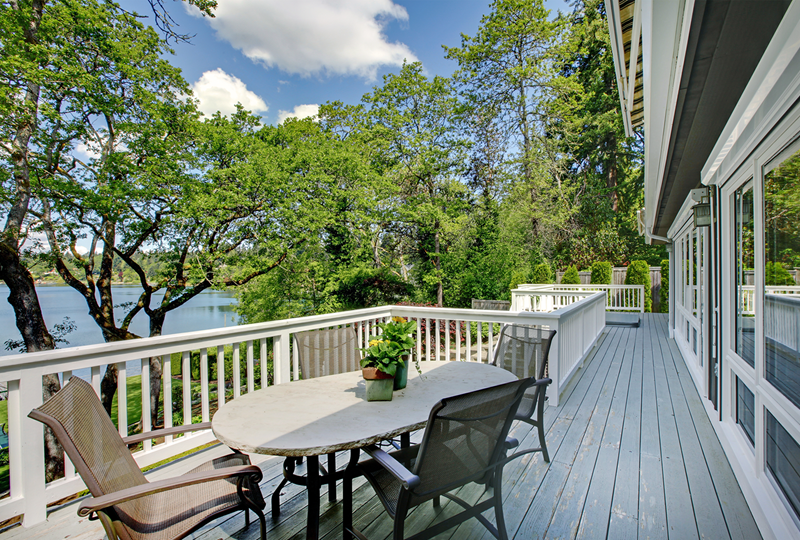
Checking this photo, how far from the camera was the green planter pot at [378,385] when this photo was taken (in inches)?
76.0

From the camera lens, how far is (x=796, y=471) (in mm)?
1627

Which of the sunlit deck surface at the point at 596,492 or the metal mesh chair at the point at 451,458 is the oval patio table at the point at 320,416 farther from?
the sunlit deck surface at the point at 596,492

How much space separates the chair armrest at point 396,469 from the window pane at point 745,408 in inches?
86.1

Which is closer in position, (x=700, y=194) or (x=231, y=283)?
(x=700, y=194)

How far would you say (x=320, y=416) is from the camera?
5.78 ft

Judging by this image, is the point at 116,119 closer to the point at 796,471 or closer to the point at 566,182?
the point at 796,471

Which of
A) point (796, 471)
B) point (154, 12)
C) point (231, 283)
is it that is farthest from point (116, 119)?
point (796, 471)

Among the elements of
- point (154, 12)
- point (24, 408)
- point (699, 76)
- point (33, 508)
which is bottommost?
point (33, 508)

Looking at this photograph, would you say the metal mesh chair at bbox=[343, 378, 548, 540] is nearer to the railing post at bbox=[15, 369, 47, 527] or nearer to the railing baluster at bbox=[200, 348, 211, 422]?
the railing baluster at bbox=[200, 348, 211, 422]

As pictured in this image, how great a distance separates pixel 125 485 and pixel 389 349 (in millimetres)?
1197

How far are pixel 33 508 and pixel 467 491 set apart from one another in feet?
7.54

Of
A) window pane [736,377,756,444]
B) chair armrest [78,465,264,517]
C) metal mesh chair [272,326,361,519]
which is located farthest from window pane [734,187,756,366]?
chair armrest [78,465,264,517]

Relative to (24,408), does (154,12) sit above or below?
above

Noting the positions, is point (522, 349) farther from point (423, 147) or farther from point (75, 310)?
point (75, 310)
